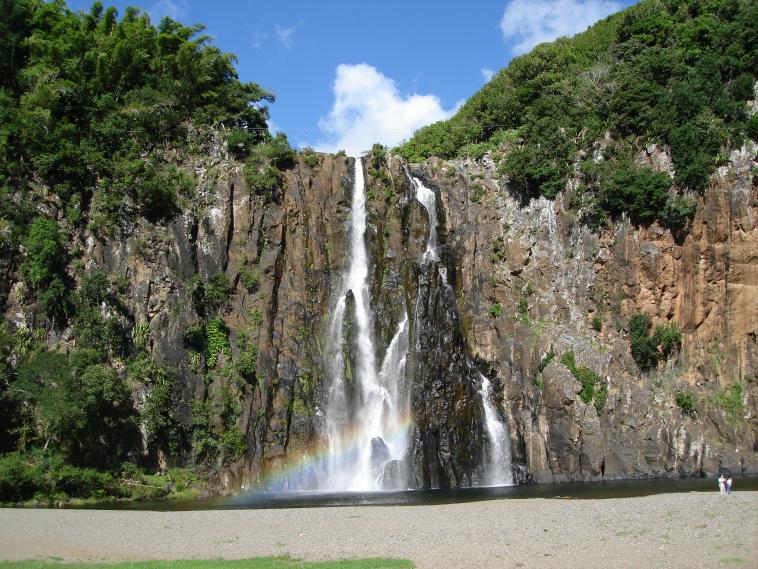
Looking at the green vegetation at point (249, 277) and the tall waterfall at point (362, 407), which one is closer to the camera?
the tall waterfall at point (362, 407)

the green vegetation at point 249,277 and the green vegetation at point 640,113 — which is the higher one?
the green vegetation at point 640,113

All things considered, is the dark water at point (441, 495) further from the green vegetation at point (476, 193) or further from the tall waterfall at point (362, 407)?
the green vegetation at point (476, 193)

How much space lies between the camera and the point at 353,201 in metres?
45.9

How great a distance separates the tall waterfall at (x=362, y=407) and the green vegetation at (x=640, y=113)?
1642 cm

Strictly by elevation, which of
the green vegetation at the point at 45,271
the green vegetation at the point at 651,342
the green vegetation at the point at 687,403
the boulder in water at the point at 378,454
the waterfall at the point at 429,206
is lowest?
the boulder in water at the point at 378,454

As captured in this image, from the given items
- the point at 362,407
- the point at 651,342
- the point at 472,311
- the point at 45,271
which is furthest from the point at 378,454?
the point at 45,271

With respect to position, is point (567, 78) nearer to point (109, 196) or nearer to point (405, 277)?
point (405, 277)

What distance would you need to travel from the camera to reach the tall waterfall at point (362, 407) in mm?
35875

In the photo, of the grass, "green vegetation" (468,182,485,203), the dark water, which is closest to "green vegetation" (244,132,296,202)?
"green vegetation" (468,182,485,203)

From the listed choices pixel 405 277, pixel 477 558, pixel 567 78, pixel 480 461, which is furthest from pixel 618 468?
pixel 567 78

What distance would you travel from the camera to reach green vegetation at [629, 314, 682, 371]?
1560 inches

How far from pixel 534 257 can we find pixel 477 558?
3070 centimetres

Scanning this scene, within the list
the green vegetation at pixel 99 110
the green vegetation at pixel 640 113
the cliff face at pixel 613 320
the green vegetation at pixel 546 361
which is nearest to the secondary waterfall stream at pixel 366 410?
the cliff face at pixel 613 320

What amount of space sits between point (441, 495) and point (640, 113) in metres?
30.7
